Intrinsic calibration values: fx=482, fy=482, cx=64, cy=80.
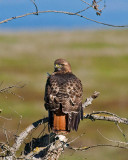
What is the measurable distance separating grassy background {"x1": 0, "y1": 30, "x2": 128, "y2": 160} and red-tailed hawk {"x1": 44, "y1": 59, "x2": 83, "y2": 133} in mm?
6540

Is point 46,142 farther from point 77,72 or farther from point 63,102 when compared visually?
point 77,72

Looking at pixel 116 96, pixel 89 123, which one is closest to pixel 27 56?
pixel 116 96

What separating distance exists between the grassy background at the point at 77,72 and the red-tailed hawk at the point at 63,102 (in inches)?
257

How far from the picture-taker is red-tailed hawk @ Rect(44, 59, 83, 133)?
7.49m

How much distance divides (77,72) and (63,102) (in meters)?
23.9

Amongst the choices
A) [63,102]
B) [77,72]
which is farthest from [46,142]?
[77,72]

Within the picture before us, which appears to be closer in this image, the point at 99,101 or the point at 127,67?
the point at 99,101

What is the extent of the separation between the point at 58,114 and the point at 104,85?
21.1 m

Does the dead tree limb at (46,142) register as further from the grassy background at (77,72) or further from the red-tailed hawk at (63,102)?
the grassy background at (77,72)

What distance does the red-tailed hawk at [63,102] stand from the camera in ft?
24.6

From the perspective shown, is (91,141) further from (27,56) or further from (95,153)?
(27,56)

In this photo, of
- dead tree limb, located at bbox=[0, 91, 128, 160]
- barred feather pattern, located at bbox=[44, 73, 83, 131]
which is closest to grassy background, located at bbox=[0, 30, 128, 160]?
barred feather pattern, located at bbox=[44, 73, 83, 131]

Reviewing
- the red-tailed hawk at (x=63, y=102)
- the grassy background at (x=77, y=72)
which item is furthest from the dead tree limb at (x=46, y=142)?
the grassy background at (x=77, y=72)

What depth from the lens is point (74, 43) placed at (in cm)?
4312
